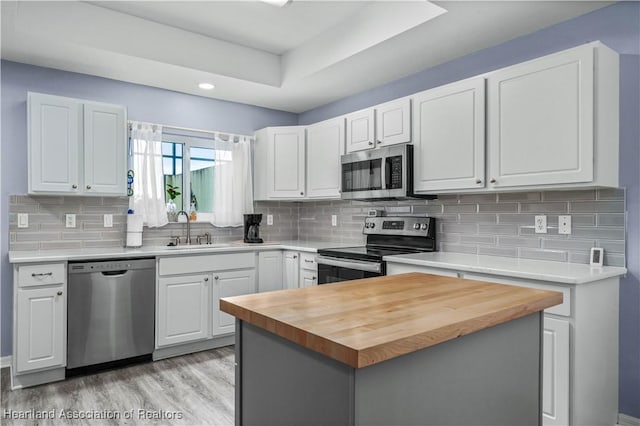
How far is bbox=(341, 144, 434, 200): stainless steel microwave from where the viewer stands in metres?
3.22

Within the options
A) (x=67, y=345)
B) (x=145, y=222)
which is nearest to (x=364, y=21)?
(x=145, y=222)

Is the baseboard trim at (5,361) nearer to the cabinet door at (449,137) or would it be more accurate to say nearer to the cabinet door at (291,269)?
the cabinet door at (291,269)

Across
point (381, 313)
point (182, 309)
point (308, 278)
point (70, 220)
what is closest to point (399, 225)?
point (308, 278)

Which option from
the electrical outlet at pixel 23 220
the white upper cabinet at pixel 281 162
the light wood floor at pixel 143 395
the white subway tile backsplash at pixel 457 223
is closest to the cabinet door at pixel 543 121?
the white subway tile backsplash at pixel 457 223

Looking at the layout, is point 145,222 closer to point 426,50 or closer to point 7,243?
point 7,243

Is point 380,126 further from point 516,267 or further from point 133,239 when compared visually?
point 133,239

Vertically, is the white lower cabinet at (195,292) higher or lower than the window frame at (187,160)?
lower

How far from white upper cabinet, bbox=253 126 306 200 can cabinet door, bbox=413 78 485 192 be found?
58.0 inches

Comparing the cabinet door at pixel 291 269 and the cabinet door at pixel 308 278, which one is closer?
the cabinet door at pixel 308 278

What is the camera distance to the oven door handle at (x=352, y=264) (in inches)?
121

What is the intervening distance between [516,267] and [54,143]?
3392 mm

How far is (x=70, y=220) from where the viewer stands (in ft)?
11.6

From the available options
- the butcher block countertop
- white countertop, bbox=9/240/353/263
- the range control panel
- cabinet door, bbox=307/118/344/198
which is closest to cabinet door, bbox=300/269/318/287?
white countertop, bbox=9/240/353/263

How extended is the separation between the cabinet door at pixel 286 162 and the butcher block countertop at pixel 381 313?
2.74 m
